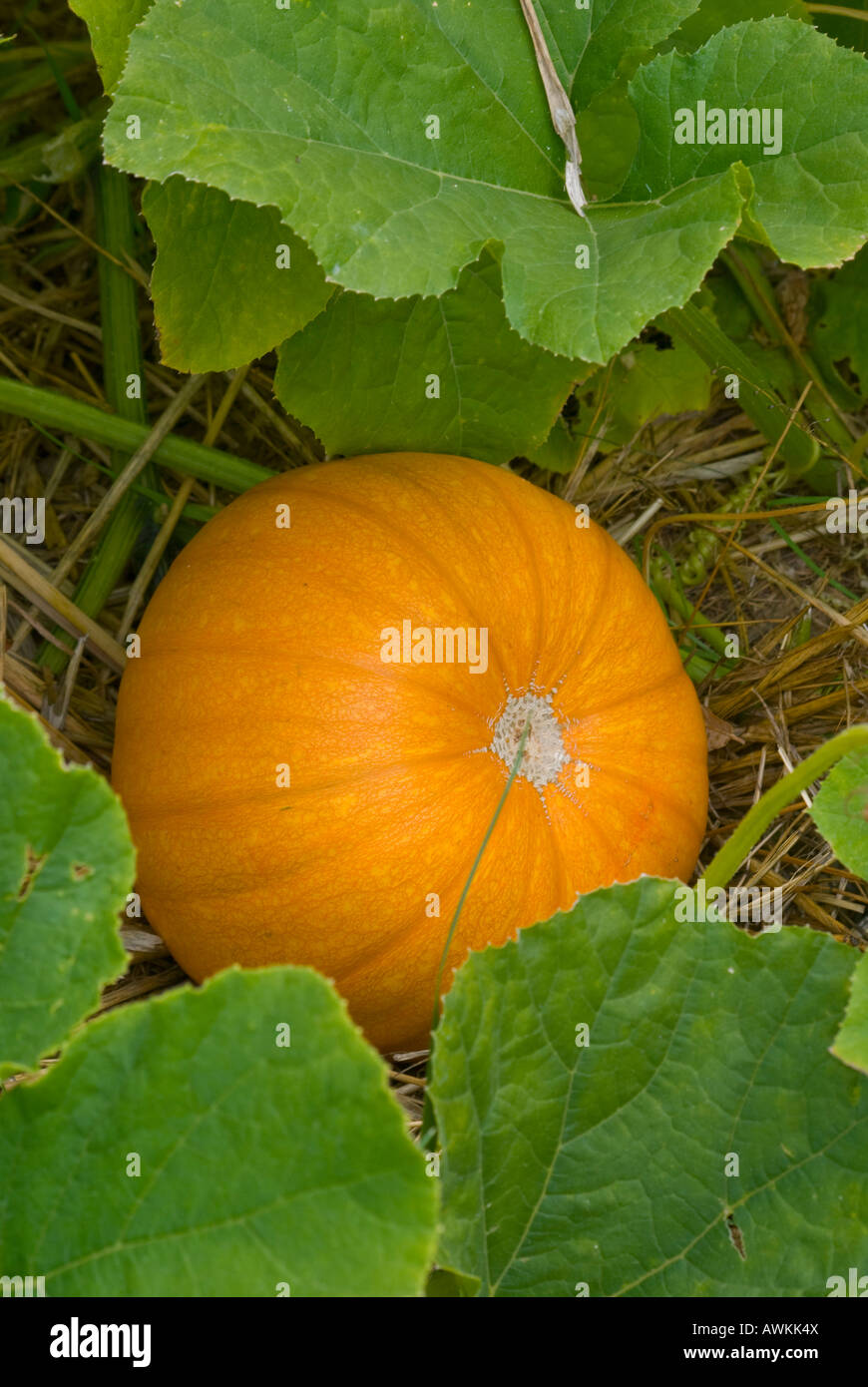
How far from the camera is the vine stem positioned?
1.62m

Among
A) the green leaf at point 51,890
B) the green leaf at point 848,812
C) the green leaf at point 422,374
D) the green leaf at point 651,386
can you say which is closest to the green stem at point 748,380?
the green leaf at point 651,386

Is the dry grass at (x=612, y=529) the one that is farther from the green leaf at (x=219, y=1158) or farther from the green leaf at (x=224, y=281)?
the green leaf at (x=219, y=1158)

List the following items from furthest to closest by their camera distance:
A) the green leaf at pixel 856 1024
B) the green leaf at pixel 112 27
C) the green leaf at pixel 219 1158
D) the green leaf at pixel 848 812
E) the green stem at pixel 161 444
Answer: the green stem at pixel 161 444 < the green leaf at pixel 112 27 < the green leaf at pixel 848 812 < the green leaf at pixel 856 1024 < the green leaf at pixel 219 1158

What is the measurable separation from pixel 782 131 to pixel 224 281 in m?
0.86

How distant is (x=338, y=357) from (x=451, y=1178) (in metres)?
1.35

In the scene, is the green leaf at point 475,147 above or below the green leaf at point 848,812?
above

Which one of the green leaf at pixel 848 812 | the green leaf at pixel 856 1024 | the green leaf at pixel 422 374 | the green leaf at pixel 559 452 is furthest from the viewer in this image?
the green leaf at pixel 559 452

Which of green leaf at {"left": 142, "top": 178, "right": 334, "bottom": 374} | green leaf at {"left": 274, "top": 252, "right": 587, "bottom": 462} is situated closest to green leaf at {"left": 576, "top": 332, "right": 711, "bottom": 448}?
green leaf at {"left": 274, "top": 252, "right": 587, "bottom": 462}

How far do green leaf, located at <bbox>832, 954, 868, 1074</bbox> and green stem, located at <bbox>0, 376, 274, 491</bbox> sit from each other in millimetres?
1435

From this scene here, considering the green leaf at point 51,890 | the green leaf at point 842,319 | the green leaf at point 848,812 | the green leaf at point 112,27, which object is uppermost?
the green leaf at point 842,319

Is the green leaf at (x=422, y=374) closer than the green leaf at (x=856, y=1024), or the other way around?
the green leaf at (x=856, y=1024)

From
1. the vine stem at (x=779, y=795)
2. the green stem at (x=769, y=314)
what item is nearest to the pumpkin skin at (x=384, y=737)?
the vine stem at (x=779, y=795)

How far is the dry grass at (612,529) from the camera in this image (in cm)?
248
